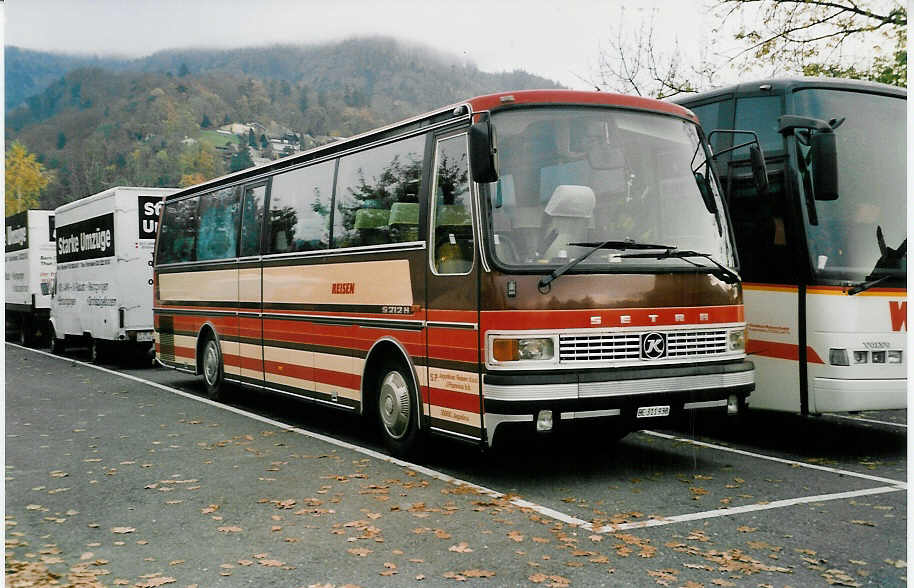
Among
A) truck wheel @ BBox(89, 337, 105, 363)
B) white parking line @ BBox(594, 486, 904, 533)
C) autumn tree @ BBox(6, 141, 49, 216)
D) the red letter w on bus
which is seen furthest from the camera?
autumn tree @ BBox(6, 141, 49, 216)

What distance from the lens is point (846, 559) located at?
576 centimetres

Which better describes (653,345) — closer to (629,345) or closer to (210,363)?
(629,345)

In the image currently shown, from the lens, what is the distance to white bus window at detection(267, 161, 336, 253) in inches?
419

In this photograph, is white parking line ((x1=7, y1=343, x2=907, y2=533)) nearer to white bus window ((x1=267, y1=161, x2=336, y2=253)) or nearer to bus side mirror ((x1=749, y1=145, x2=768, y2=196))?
white bus window ((x1=267, y1=161, x2=336, y2=253))

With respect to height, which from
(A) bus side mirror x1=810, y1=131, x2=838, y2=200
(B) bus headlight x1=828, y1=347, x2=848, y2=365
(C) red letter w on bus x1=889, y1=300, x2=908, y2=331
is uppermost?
(A) bus side mirror x1=810, y1=131, x2=838, y2=200

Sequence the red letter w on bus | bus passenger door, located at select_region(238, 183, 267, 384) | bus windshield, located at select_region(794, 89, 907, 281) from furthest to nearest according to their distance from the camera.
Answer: bus passenger door, located at select_region(238, 183, 267, 384) → bus windshield, located at select_region(794, 89, 907, 281) → the red letter w on bus

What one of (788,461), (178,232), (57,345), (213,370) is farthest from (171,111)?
(788,461)

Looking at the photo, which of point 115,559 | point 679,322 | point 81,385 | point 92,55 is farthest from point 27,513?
point 92,55

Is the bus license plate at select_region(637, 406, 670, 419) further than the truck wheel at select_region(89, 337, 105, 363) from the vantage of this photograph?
No

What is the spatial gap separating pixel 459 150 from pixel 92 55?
166 meters

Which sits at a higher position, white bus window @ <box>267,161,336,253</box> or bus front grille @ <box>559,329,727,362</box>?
white bus window @ <box>267,161,336,253</box>

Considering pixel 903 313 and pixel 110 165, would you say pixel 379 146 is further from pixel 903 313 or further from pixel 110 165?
pixel 110 165

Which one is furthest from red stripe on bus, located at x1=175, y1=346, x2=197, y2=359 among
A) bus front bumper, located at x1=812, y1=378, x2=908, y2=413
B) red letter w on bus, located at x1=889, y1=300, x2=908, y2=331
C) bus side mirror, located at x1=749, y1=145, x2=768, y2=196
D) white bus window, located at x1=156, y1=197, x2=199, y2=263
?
red letter w on bus, located at x1=889, y1=300, x2=908, y2=331

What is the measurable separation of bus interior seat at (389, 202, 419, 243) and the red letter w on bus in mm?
4278
